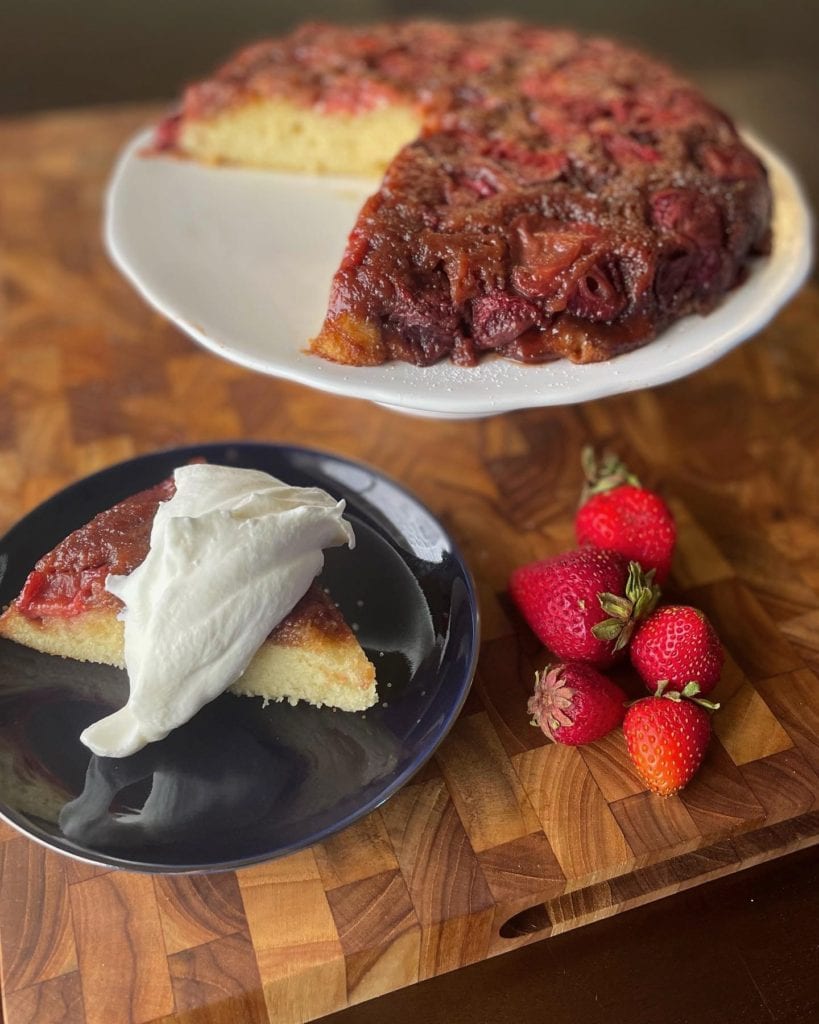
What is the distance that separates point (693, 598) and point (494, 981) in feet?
1.97

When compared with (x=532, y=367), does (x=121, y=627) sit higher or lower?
lower

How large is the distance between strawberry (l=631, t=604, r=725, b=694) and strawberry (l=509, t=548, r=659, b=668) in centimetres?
3

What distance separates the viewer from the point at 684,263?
1.38 meters

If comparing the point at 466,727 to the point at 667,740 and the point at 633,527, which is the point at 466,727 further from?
the point at 633,527

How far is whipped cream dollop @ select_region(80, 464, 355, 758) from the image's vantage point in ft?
3.61

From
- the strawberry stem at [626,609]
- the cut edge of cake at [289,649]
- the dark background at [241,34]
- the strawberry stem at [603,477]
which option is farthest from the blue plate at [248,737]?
→ the dark background at [241,34]

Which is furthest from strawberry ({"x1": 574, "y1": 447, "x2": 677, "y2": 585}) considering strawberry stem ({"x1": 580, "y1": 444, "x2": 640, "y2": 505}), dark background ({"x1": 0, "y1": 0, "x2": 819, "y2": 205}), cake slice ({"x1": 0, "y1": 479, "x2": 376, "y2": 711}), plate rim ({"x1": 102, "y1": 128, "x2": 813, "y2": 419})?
dark background ({"x1": 0, "y1": 0, "x2": 819, "y2": 205})

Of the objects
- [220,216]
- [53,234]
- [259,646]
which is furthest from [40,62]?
[259,646]

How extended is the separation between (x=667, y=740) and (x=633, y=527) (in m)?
0.33

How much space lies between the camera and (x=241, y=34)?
11.8 feet

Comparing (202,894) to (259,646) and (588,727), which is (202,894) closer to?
(259,646)

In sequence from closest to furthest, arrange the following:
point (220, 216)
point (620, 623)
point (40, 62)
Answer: point (620, 623)
point (220, 216)
point (40, 62)

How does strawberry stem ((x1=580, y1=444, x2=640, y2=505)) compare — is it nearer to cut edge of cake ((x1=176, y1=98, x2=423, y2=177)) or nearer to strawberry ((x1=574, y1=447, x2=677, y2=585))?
strawberry ((x1=574, y1=447, x2=677, y2=585))

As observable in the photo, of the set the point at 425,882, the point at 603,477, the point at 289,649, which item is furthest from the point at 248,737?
the point at 603,477
